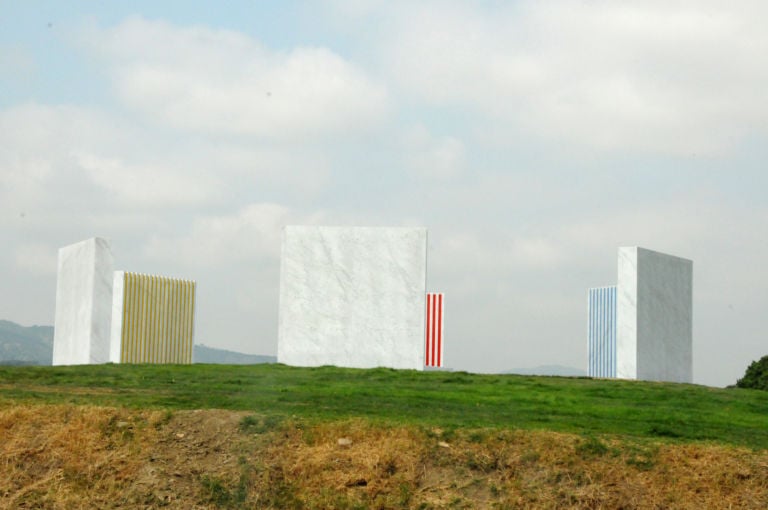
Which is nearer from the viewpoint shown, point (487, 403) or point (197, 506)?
point (197, 506)

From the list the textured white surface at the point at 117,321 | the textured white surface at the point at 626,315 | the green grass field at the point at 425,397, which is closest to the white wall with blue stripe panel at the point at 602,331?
the textured white surface at the point at 626,315

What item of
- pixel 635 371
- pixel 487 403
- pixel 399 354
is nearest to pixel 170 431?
pixel 487 403

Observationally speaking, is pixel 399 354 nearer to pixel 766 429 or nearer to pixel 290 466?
pixel 766 429

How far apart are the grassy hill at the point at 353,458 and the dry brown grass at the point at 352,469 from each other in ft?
0.05

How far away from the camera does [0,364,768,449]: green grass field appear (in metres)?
11.1

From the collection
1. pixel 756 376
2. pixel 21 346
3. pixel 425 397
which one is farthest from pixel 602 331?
→ pixel 21 346

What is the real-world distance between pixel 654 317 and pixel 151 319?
13968 mm

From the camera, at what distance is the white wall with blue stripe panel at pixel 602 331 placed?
84.5 ft

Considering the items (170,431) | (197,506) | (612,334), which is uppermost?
(612,334)

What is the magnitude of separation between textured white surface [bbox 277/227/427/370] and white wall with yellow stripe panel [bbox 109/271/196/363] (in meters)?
4.73

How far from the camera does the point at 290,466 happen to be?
366 inches

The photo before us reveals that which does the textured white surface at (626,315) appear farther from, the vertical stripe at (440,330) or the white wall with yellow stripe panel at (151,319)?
the white wall with yellow stripe panel at (151,319)

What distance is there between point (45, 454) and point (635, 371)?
1888 centimetres

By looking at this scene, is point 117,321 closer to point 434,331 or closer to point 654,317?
point 434,331
